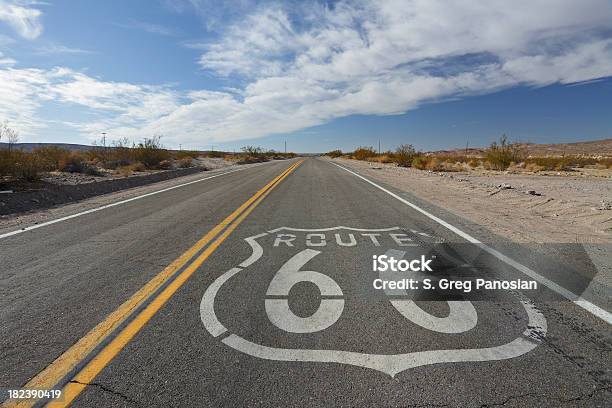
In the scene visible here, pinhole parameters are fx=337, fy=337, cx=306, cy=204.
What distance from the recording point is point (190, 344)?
274 cm

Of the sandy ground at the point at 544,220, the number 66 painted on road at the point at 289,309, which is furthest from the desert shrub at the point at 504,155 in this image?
the number 66 painted on road at the point at 289,309

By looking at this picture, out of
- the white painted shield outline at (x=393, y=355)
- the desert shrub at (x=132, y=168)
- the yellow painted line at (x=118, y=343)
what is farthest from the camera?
the desert shrub at (x=132, y=168)

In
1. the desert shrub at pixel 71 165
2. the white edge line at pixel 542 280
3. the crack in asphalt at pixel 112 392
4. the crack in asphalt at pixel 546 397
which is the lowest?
the crack in asphalt at pixel 112 392

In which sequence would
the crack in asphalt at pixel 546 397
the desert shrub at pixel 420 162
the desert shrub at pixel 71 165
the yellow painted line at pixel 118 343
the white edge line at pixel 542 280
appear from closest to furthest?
the crack in asphalt at pixel 546 397 → the yellow painted line at pixel 118 343 → the white edge line at pixel 542 280 → the desert shrub at pixel 71 165 → the desert shrub at pixel 420 162

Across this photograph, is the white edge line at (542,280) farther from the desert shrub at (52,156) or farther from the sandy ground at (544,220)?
the desert shrub at (52,156)

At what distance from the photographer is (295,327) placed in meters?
2.96

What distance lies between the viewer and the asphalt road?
224 centimetres

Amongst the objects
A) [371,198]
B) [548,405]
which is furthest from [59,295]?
[371,198]

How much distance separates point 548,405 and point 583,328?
1.25 m

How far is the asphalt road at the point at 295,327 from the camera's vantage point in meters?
2.24

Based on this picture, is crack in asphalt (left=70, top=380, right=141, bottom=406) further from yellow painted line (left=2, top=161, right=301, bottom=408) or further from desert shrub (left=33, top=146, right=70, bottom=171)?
desert shrub (left=33, top=146, right=70, bottom=171)

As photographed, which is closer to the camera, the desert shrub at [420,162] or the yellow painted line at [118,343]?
the yellow painted line at [118,343]

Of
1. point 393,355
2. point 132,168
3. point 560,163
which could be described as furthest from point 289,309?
point 560,163

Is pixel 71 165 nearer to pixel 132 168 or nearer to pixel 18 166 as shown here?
pixel 132 168
